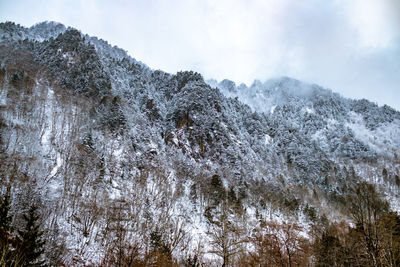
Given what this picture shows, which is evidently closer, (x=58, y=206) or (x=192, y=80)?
(x=58, y=206)

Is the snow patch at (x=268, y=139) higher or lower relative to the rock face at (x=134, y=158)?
higher

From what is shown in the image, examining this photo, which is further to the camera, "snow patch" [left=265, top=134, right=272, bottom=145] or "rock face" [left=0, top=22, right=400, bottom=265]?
"snow patch" [left=265, top=134, right=272, bottom=145]

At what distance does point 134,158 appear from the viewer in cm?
6969

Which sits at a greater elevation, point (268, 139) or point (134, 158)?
point (268, 139)

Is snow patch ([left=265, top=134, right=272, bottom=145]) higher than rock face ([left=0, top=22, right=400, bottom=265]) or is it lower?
higher

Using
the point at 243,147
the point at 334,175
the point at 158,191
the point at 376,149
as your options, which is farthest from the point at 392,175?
the point at 158,191

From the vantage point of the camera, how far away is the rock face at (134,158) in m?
37.9

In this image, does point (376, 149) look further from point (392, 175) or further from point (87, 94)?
point (87, 94)

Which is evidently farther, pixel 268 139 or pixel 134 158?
pixel 268 139

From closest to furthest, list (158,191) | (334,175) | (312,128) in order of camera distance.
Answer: (158,191)
(334,175)
(312,128)

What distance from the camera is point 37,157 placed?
48656mm

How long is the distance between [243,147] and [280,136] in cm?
4805

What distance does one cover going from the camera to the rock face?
3794 cm

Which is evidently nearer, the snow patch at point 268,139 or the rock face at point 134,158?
the rock face at point 134,158
